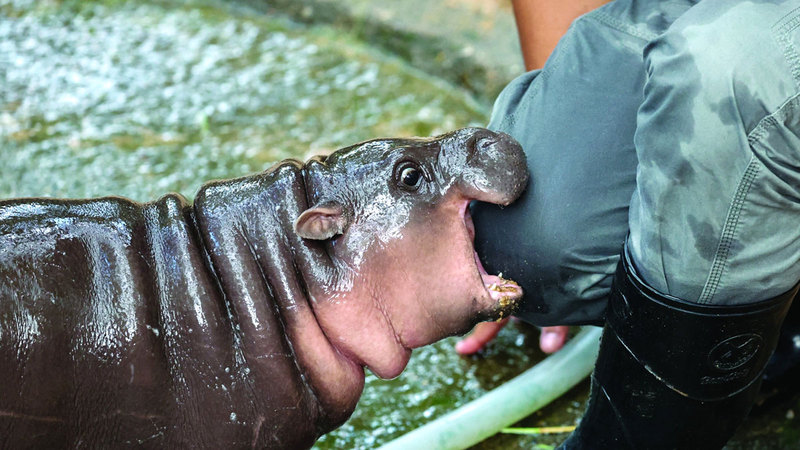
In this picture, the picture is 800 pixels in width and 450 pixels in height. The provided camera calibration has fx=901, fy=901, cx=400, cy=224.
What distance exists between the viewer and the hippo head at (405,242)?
210cm

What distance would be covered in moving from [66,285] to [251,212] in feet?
1.45

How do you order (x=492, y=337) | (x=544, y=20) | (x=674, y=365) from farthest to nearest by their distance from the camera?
(x=492, y=337)
(x=544, y=20)
(x=674, y=365)

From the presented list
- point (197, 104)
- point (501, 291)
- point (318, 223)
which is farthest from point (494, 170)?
point (197, 104)

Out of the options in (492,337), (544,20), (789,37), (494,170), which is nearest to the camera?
(789,37)

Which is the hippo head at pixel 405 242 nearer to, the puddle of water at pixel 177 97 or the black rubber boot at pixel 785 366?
the black rubber boot at pixel 785 366

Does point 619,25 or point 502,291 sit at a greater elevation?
point 619,25

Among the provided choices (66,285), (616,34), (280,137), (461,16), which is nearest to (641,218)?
(616,34)

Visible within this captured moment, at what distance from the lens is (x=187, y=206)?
86.0 inches

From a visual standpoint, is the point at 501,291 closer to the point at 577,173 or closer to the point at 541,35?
the point at 577,173

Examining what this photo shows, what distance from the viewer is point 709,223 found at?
1742mm

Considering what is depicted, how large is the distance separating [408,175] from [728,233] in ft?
2.45

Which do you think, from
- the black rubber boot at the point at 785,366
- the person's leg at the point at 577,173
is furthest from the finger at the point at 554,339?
the black rubber boot at the point at 785,366

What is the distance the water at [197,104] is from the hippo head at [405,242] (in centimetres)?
63

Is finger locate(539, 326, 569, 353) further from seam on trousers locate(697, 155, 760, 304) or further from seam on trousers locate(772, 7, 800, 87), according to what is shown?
seam on trousers locate(772, 7, 800, 87)
